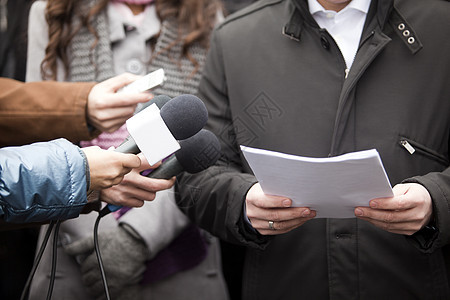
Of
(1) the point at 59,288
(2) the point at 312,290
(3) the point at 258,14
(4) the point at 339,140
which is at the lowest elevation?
(1) the point at 59,288

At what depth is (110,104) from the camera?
182cm

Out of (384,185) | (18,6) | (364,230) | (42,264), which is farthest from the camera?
(18,6)

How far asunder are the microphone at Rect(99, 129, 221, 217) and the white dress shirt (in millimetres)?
479

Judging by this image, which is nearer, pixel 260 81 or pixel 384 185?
pixel 384 185

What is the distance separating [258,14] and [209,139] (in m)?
0.56

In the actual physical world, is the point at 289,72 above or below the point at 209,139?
above

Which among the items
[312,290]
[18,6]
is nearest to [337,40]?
[312,290]

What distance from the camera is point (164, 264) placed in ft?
6.95

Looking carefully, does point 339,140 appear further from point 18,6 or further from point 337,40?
point 18,6

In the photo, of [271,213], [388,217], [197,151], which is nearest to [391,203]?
[388,217]

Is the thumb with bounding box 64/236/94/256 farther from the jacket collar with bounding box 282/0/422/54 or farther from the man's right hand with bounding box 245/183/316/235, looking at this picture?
the jacket collar with bounding box 282/0/422/54

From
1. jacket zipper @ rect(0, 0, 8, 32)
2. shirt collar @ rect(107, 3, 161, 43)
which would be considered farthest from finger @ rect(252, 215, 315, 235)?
jacket zipper @ rect(0, 0, 8, 32)

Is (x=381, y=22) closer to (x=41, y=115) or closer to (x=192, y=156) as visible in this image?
(x=192, y=156)

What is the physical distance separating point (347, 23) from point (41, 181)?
99 cm
